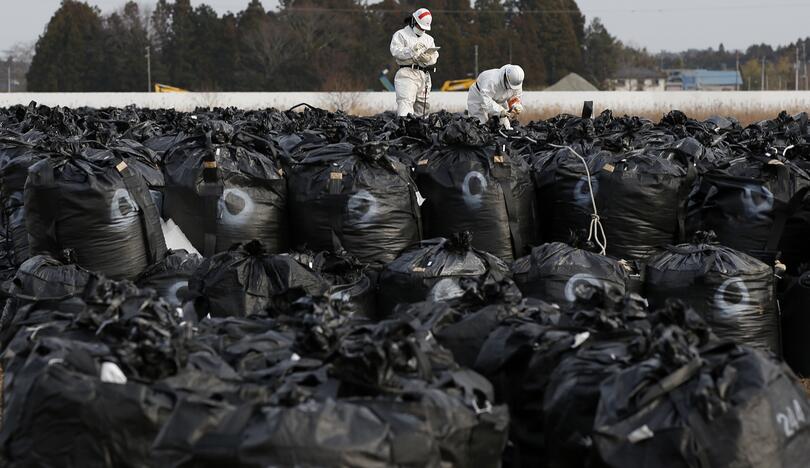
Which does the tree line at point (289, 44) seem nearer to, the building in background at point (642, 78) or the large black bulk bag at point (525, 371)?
the building in background at point (642, 78)

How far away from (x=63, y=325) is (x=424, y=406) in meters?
1.56

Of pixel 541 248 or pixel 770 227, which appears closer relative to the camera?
pixel 541 248

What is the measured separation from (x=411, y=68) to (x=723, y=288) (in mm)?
8776

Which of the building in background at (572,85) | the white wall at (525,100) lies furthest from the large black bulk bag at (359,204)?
the building in background at (572,85)

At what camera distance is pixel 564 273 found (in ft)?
17.2

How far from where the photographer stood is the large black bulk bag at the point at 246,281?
5.07 m

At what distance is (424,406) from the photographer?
3.00 m

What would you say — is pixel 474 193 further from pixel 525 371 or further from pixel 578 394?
pixel 578 394

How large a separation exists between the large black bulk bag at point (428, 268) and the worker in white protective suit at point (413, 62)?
8.17m

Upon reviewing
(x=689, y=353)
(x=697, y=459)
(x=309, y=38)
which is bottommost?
(x=697, y=459)

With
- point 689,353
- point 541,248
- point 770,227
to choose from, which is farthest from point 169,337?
point 770,227

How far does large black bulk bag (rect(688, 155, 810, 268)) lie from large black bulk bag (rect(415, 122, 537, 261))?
1.08 meters

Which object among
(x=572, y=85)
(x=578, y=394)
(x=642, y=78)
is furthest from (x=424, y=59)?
(x=642, y=78)

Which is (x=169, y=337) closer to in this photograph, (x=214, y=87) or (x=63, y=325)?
(x=63, y=325)
